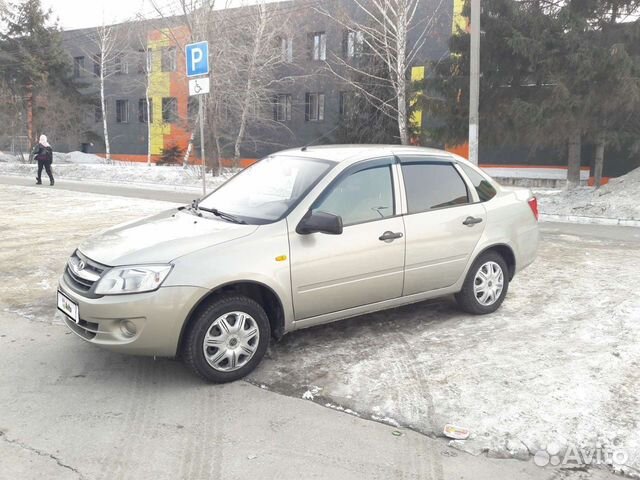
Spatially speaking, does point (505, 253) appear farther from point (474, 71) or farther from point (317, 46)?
point (317, 46)

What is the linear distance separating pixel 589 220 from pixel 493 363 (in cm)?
981

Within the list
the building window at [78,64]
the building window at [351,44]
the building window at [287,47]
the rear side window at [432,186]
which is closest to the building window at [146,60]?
the building window at [287,47]

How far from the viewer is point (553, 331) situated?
Answer: 5191mm

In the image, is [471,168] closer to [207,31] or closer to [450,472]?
[450,472]

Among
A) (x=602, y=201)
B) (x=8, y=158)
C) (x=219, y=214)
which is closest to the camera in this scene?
(x=219, y=214)

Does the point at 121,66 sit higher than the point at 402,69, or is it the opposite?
the point at 121,66

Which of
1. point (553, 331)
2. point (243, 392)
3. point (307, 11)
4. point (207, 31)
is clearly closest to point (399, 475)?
point (243, 392)

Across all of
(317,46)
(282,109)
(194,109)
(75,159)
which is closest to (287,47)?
(317,46)

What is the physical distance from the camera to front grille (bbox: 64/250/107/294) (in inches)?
159

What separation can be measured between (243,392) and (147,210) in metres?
10.0

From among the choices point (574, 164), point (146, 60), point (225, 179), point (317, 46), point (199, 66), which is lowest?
point (225, 179)

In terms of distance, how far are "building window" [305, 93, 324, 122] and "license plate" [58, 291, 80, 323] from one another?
2811 centimetres

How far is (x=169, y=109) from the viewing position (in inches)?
1318

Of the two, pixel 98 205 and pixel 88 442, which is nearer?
pixel 88 442
